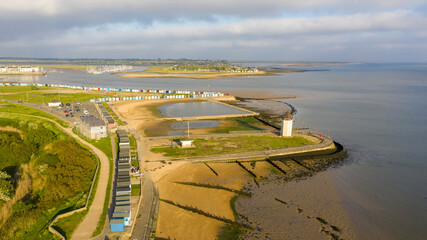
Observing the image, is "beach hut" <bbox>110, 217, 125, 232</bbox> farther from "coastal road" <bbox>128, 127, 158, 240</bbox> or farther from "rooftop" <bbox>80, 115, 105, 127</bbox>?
"rooftop" <bbox>80, 115, 105, 127</bbox>

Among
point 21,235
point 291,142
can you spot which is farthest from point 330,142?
point 21,235

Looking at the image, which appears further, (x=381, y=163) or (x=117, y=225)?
(x=381, y=163)

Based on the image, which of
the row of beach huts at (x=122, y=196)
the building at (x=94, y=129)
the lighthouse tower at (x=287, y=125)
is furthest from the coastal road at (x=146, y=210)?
the lighthouse tower at (x=287, y=125)

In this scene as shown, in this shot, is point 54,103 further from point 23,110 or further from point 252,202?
point 252,202

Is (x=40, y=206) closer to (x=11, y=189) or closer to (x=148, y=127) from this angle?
(x=11, y=189)

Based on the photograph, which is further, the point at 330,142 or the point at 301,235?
the point at 330,142

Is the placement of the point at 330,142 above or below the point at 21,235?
above

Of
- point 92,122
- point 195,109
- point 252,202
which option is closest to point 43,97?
point 195,109

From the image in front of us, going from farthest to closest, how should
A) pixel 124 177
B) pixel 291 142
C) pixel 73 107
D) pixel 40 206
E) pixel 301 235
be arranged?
pixel 73 107 < pixel 291 142 < pixel 124 177 < pixel 40 206 < pixel 301 235
